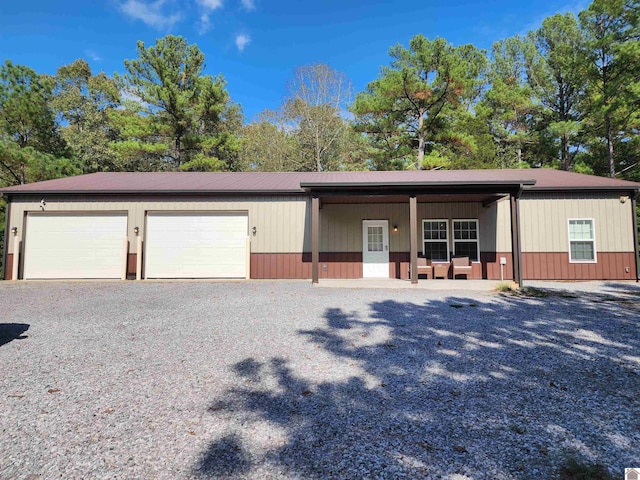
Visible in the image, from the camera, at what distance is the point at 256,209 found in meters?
10.4

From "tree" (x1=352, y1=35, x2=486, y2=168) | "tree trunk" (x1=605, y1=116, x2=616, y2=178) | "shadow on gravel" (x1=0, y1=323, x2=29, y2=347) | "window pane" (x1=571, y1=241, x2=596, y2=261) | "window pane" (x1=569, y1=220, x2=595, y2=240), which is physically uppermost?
"tree" (x1=352, y1=35, x2=486, y2=168)

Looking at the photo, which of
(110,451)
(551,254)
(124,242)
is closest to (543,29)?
(551,254)

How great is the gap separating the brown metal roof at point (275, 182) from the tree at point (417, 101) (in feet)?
19.3

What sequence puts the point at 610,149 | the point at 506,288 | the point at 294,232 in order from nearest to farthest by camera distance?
1. the point at 506,288
2. the point at 294,232
3. the point at 610,149

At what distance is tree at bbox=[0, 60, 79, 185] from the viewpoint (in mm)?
14586

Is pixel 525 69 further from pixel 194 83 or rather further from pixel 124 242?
pixel 124 242

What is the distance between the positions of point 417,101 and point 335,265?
11.9 m

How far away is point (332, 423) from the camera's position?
2.27 metres

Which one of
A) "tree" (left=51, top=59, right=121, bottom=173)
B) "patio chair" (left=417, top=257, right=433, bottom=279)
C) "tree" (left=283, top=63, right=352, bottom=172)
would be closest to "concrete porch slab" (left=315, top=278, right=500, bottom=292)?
"patio chair" (left=417, top=257, right=433, bottom=279)

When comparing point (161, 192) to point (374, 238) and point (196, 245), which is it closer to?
point (196, 245)

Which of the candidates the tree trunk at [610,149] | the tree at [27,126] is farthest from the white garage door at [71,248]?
the tree trunk at [610,149]

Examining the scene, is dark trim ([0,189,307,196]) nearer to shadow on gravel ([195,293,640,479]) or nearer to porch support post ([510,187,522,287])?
porch support post ([510,187,522,287])

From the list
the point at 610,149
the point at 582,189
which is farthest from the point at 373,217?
the point at 610,149

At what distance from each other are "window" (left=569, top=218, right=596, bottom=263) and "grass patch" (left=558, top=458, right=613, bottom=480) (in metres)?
10.1
